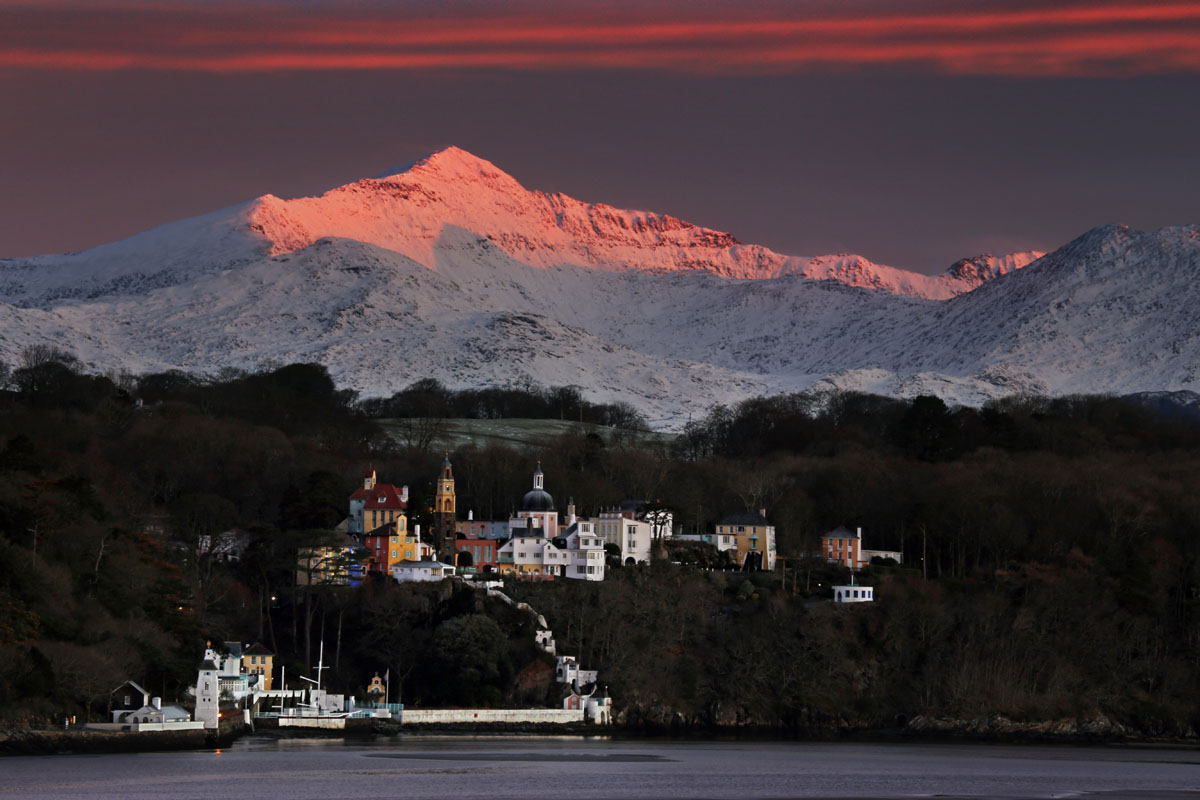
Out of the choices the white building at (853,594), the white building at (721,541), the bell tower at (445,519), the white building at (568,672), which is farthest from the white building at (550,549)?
the white building at (853,594)

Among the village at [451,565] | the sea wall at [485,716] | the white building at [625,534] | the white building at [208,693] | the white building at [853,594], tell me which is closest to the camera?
the white building at [208,693]

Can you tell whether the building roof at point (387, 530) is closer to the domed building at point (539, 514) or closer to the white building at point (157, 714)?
the domed building at point (539, 514)

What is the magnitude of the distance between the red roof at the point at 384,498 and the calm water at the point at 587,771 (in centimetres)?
2169

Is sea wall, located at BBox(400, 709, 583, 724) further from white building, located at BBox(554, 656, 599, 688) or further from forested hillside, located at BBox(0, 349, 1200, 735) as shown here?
white building, located at BBox(554, 656, 599, 688)

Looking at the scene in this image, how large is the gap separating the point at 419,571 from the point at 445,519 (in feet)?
27.3

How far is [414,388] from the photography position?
188 metres

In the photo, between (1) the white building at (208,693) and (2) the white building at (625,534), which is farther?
(2) the white building at (625,534)

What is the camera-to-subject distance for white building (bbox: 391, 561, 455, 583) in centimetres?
9312

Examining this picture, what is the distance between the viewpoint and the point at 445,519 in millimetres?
101375

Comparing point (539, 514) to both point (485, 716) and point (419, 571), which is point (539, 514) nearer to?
point (419, 571)

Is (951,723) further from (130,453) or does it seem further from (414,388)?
(414,388)

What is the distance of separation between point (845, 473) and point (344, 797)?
66679 mm

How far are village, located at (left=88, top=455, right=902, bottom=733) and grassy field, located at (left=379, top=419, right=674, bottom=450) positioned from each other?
29560 mm

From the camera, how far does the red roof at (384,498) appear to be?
100 meters
